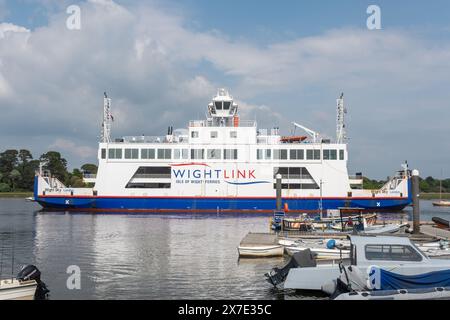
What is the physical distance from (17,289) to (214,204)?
120 ft

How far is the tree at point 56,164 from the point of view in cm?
10506

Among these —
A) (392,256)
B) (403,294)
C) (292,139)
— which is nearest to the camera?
(403,294)

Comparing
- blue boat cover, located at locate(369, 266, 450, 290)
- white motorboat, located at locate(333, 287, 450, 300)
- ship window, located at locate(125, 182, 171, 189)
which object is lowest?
white motorboat, located at locate(333, 287, 450, 300)

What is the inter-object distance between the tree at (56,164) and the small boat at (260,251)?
8973 centimetres

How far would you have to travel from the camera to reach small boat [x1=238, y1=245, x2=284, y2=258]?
20812mm

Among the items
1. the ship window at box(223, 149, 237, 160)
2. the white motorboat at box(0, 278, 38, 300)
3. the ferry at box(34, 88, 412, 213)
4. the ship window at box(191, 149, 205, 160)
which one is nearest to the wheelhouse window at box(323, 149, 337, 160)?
the ferry at box(34, 88, 412, 213)

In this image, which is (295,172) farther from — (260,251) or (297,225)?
(260,251)

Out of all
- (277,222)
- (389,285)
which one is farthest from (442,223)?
(389,285)

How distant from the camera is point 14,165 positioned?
11688 cm

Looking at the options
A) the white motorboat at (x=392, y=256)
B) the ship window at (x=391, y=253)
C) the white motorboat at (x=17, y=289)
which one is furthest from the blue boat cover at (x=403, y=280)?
the white motorboat at (x=17, y=289)

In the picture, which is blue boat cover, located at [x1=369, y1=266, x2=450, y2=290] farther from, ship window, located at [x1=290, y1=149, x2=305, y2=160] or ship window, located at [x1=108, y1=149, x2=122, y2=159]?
ship window, located at [x1=108, y1=149, x2=122, y2=159]

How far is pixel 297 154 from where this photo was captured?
49.7 metres

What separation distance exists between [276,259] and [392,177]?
111ft

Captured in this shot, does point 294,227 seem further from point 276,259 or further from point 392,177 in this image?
point 392,177
